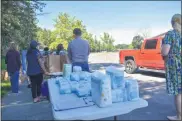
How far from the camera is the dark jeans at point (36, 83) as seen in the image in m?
6.80

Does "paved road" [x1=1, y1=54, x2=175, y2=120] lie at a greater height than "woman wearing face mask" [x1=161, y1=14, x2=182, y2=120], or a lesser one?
lesser

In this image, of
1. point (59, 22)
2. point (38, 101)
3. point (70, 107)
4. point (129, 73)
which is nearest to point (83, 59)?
point (38, 101)

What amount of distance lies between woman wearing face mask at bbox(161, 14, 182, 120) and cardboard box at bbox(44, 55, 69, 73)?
477 centimetres

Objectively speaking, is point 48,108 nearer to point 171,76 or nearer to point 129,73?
point 171,76

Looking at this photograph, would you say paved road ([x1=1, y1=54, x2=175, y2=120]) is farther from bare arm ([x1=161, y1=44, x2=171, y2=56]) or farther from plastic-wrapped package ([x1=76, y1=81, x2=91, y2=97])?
plastic-wrapped package ([x1=76, y1=81, x2=91, y2=97])

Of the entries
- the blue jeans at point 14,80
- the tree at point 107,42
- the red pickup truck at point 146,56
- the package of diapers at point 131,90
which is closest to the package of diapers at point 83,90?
the package of diapers at point 131,90

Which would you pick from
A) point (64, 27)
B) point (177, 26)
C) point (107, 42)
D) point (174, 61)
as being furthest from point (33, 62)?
point (107, 42)

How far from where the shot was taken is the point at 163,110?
5.73 meters

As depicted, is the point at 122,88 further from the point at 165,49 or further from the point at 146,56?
the point at 146,56

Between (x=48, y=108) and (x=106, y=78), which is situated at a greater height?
(x=106, y=78)

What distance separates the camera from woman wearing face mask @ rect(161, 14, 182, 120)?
433cm

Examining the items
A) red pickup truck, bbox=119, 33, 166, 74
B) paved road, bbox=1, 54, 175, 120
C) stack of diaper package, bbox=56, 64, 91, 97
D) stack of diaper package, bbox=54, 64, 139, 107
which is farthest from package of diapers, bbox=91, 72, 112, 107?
red pickup truck, bbox=119, 33, 166, 74

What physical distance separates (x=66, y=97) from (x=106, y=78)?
2.49 ft

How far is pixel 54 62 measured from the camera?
28.8ft
